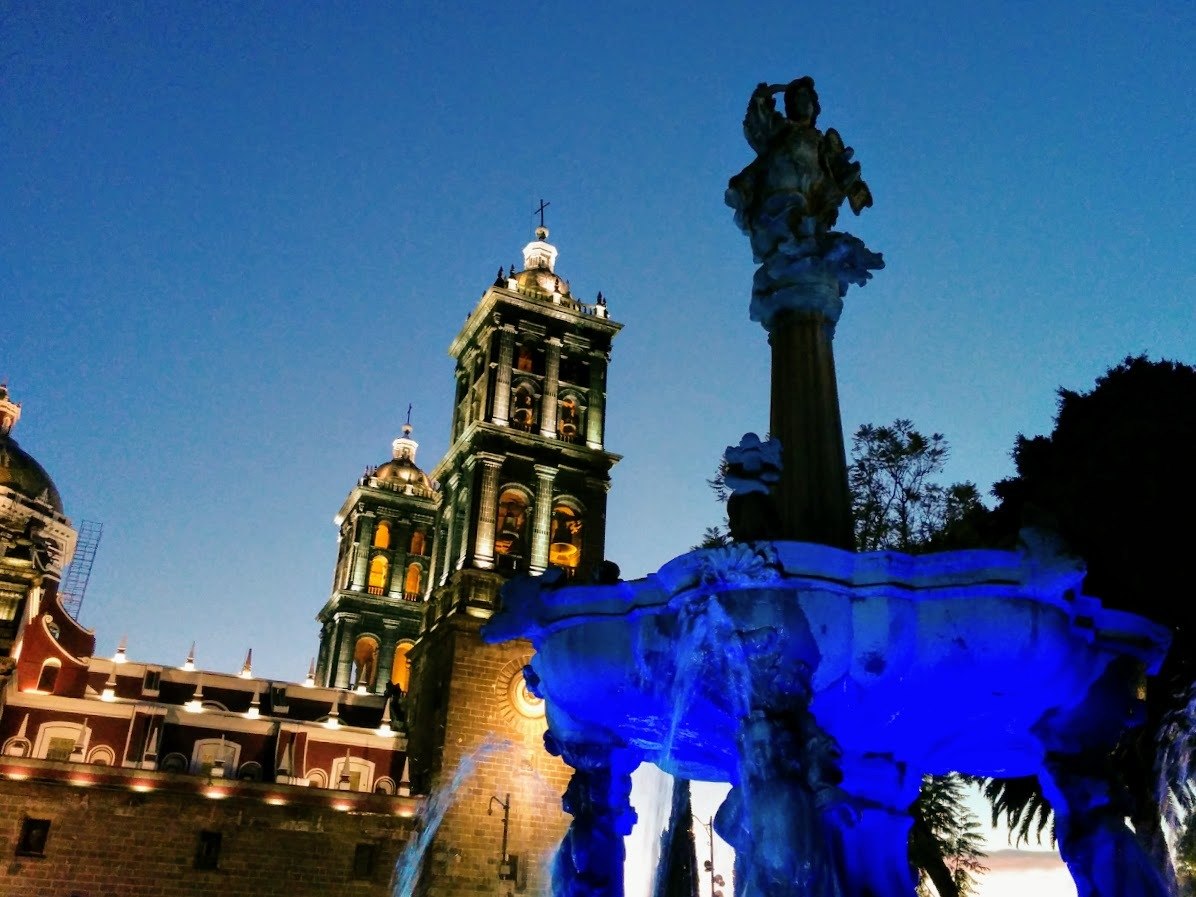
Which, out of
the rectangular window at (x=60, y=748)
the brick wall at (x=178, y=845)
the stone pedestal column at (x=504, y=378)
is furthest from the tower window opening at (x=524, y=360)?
the rectangular window at (x=60, y=748)

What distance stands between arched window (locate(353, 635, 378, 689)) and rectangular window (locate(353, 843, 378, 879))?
42.6ft

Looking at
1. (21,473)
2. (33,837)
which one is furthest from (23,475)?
(33,837)

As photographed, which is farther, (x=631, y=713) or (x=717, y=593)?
(x=631, y=713)

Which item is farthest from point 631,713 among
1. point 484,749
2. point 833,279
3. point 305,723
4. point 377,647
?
point 377,647

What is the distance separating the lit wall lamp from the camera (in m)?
26.8

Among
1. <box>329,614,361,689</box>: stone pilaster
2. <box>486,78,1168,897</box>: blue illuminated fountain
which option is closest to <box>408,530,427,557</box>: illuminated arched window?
<box>329,614,361,689</box>: stone pilaster

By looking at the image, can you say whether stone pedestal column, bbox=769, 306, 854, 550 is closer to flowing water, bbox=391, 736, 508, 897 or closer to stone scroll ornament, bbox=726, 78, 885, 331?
stone scroll ornament, bbox=726, 78, 885, 331

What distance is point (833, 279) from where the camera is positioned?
26.0 feet

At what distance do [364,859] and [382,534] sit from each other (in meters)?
18.1

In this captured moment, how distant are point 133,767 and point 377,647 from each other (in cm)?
1452

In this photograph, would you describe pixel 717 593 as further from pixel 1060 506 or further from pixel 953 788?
pixel 953 788

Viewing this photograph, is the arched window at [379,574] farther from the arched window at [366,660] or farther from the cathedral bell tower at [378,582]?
the arched window at [366,660]

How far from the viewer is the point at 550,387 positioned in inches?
1383

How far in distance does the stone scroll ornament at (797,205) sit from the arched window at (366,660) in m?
34.4
